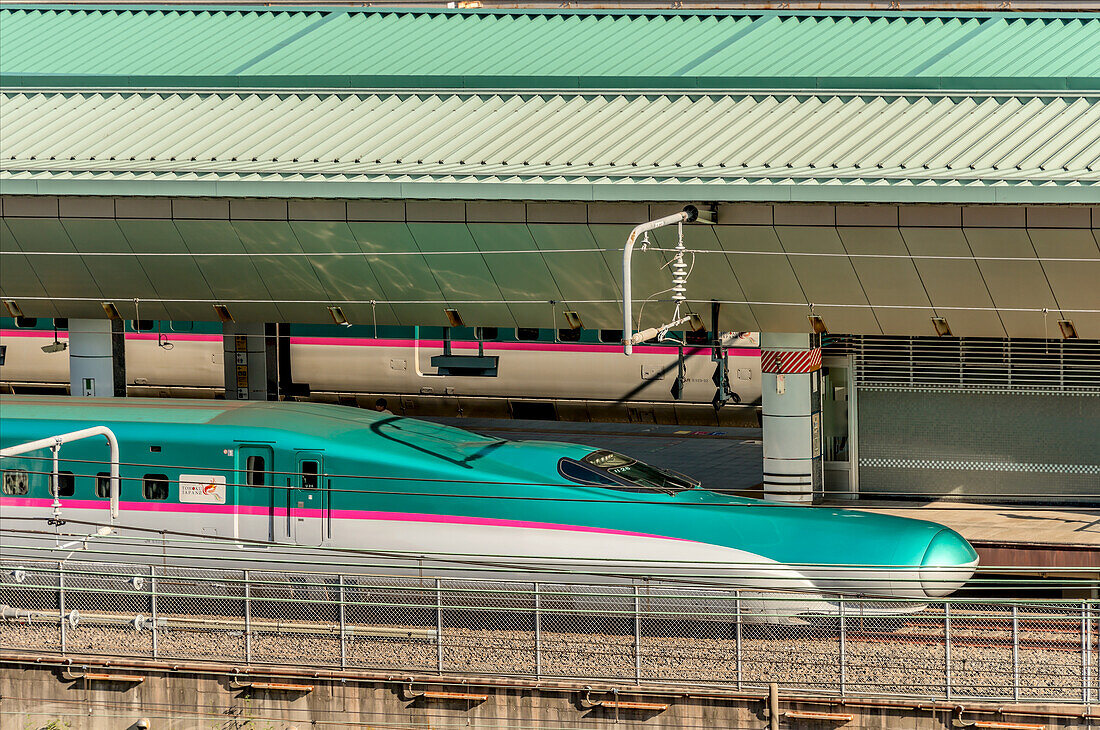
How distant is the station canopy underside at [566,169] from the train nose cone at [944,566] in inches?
195

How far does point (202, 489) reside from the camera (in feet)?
67.2

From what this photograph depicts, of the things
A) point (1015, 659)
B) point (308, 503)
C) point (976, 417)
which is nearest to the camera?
point (1015, 659)

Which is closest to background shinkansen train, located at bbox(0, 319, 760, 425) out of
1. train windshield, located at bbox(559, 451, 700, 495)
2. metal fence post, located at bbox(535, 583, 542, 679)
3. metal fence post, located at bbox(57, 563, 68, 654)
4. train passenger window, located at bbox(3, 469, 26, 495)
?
train passenger window, located at bbox(3, 469, 26, 495)

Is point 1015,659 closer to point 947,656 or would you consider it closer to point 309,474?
point 947,656

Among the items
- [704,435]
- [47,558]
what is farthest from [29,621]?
[704,435]

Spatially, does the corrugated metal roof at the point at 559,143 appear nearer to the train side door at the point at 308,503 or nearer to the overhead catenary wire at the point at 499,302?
the overhead catenary wire at the point at 499,302

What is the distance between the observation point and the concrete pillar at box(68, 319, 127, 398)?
27.1 meters

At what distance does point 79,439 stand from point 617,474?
838 cm

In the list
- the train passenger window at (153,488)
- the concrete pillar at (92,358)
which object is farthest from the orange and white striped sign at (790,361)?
the concrete pillar at (92,358)

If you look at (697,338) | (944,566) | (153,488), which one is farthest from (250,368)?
(944,566)

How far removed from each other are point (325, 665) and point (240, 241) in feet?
30.7

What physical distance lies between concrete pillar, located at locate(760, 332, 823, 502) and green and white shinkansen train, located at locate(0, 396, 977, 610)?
4.24 meters

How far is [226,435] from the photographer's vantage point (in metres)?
20.5

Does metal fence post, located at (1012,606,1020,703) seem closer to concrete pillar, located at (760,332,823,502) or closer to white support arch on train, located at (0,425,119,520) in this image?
concrete pillar, located at (760,332,823,502)
